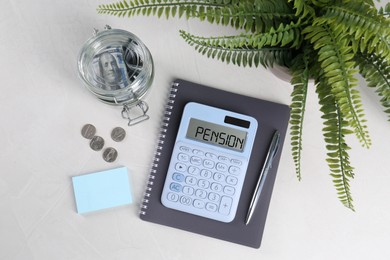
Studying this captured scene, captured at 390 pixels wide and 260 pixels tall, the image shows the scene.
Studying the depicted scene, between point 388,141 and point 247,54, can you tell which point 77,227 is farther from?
point 388,141

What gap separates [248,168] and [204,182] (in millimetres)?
99

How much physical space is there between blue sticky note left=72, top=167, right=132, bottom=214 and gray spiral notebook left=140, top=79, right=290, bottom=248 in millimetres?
51

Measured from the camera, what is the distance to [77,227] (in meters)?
0.89

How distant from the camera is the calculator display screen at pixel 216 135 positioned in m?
0.90

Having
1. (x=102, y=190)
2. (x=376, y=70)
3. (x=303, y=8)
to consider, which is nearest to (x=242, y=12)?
(x=303, y=8)

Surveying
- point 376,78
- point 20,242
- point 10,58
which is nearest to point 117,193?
point 20,242

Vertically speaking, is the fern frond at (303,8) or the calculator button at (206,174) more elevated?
the fern frond at (303,8)

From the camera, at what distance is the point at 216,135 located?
2.97ft

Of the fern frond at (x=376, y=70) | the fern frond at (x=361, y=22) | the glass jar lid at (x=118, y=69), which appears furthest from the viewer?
the glass jar lid at (x=118, y=69)

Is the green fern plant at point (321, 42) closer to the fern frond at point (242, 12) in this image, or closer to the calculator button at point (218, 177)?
the fern frond at point (242, 12)

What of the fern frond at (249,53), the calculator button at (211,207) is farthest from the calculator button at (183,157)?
the fern frond at (249,53)

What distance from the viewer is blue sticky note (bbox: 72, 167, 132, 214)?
0.89 metres

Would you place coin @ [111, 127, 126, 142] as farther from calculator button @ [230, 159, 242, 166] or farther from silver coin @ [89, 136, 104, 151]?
calculator button @ [230, 159, 242, 166]

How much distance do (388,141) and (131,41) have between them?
1.94 ft
